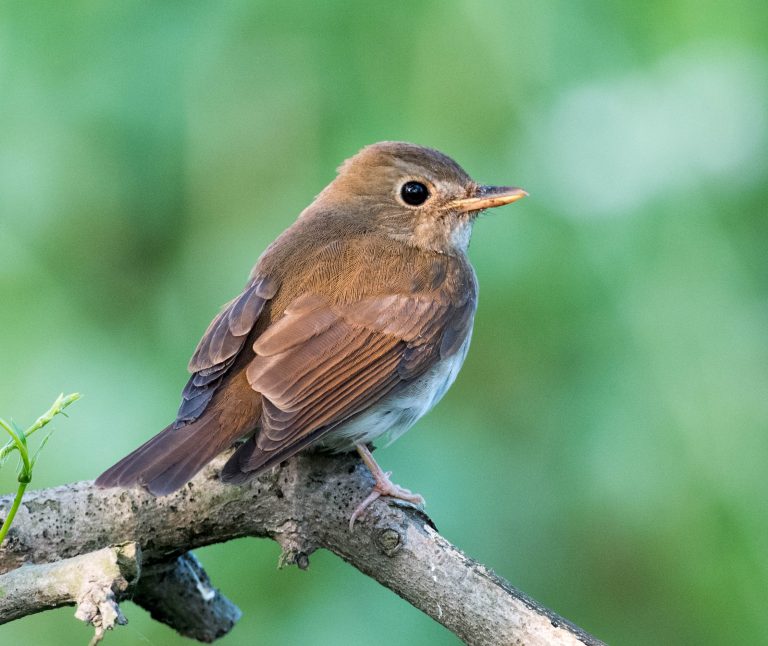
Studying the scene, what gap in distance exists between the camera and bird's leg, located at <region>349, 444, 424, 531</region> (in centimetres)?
322

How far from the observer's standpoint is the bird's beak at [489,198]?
428 cm

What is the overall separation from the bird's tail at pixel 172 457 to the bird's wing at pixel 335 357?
0.40 feet

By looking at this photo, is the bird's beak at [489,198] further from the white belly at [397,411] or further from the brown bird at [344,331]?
the white belly at [397,411]

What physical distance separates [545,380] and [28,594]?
2.31 meters

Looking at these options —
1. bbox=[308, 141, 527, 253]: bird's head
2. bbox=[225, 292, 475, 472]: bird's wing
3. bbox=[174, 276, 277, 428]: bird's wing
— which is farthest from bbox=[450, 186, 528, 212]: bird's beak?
bbox=[174, 276, 277, 428]: bird's wing

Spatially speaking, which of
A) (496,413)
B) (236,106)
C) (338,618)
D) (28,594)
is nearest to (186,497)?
(28,594)

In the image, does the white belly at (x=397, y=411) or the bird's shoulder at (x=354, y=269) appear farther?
the bird's shoulder at (x=354, y=269)

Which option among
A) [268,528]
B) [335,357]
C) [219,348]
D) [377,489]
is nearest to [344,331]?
[335,357]

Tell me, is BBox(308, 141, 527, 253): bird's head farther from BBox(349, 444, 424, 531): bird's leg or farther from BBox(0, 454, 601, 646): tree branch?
BBox(0, 454, 601, 646): tree branch

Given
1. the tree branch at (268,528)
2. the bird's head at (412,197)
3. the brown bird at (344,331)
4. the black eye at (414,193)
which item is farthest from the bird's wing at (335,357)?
the black eye at (414,193)

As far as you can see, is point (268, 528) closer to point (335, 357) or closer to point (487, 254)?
point (335, 357)

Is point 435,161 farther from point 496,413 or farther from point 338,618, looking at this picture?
point 338,618

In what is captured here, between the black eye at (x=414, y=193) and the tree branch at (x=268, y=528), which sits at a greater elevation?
the black eye at (x=414, y=193)

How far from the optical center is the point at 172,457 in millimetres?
3234
